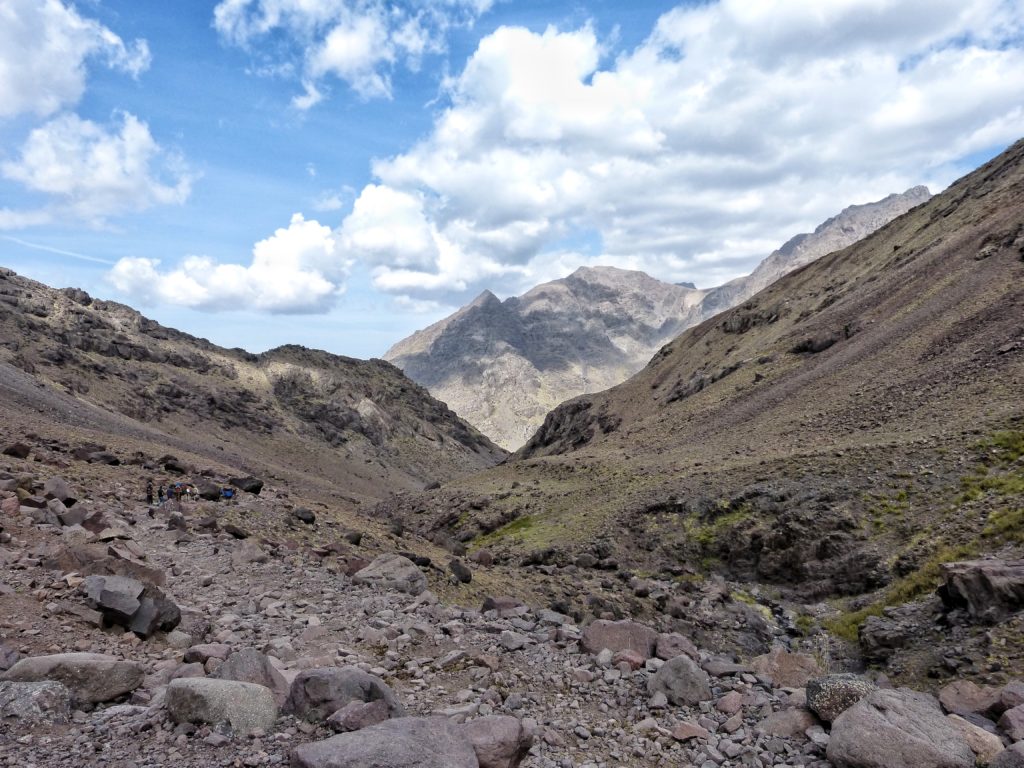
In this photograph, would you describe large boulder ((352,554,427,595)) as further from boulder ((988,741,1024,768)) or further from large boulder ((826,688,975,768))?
boulder ((988,741,1024,768))

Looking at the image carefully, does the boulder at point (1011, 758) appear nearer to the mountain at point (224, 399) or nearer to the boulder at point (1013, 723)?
the boulder at point (1013, 723)

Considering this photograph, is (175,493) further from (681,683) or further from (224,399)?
(224,399)

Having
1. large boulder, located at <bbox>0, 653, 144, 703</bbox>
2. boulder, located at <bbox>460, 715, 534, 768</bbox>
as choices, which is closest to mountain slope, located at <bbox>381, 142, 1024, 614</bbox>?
boulder, located at <bbox>460, 715, 534, 768</bbox>

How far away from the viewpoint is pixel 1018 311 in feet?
131

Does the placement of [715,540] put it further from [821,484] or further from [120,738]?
[120,738]

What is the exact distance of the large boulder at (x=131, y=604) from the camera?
1030cm

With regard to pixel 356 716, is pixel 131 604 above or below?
above

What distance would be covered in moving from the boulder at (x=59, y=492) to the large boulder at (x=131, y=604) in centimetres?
783

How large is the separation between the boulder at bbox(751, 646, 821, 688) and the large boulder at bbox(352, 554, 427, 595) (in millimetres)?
8130

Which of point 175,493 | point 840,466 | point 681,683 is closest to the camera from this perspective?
point 681,683

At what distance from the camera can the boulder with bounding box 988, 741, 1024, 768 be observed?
7.73 metres

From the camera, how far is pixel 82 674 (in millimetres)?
8109

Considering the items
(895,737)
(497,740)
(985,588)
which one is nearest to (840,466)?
(985,588)

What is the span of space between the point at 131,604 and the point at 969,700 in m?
14.2
